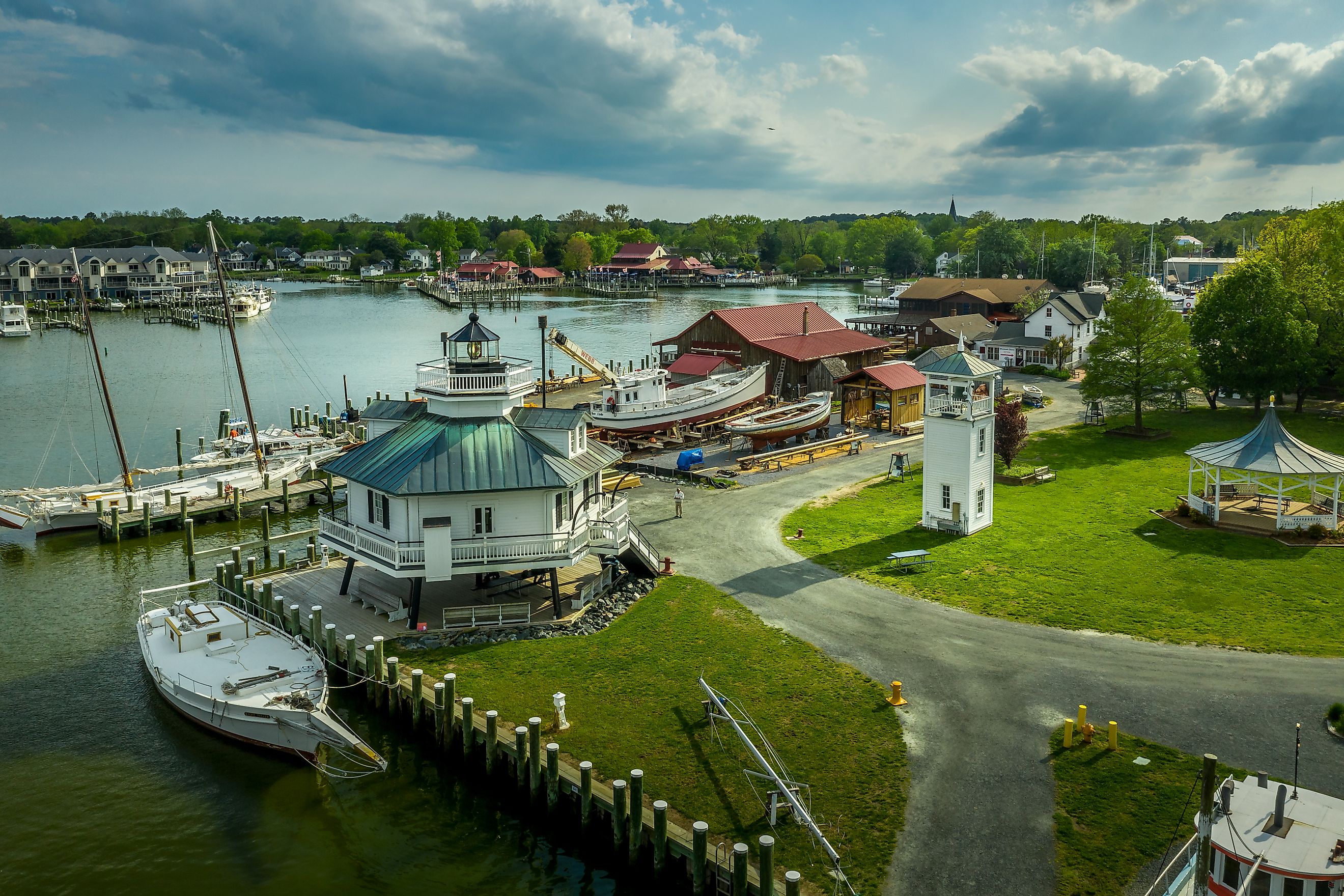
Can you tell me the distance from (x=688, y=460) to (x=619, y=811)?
28541mm

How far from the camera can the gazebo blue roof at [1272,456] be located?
117ft

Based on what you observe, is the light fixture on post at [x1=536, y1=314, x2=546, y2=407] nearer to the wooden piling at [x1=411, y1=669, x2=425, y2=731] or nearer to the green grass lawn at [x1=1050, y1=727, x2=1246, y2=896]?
the wooden piling at [x1=411, y1=669, x2=425, y2=731]

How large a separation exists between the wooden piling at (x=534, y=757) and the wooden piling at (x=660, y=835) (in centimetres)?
349

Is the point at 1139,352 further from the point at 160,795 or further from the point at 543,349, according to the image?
the point at 160,795

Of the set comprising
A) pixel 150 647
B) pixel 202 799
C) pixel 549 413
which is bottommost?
pixel 202 799

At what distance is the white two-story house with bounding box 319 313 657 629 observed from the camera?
92.0ft

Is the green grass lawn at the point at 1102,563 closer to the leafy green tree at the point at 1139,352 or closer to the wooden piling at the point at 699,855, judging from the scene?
the leafy green tree at the point at 1139,352

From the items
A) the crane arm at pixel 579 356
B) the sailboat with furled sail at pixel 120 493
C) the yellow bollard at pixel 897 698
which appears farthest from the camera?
the crane arm at pixel 579 356

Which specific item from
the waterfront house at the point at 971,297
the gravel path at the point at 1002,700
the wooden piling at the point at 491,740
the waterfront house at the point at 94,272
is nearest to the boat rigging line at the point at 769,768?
the gravel path at the point at 1002,700

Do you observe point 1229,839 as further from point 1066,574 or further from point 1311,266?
point 1311,266

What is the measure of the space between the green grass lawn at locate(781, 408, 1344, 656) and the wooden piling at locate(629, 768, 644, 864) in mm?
14156

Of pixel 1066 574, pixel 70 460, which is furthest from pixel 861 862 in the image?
pixel 70 460

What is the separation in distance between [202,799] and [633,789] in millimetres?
10448

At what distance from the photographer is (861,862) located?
57.8 feet
